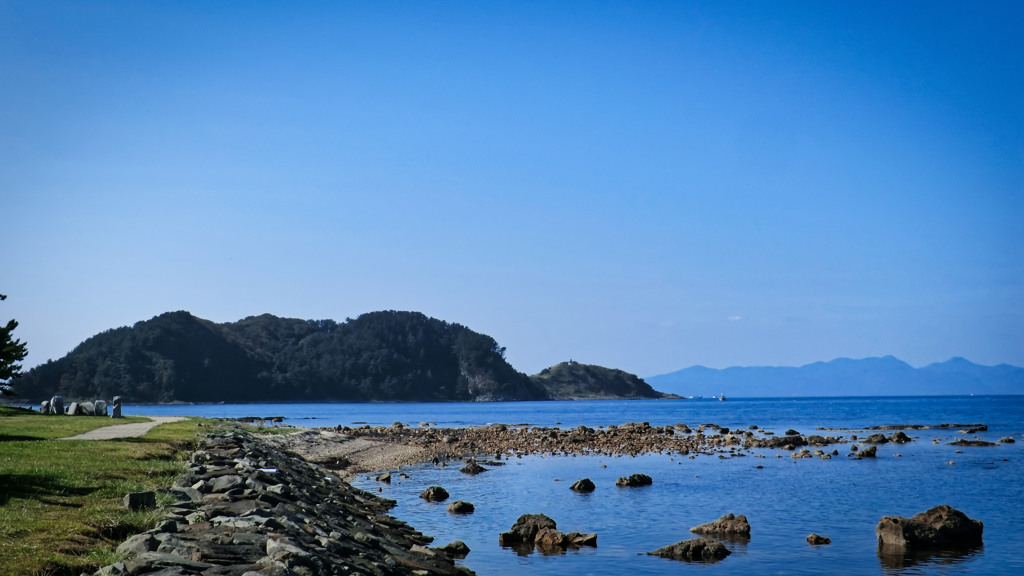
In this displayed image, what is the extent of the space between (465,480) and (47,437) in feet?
60.0

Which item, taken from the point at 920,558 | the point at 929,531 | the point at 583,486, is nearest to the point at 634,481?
the point at 583,486

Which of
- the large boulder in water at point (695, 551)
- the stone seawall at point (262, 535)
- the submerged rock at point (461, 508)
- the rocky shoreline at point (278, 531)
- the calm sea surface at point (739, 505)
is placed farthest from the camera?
the submerged rock at point (461, 508)

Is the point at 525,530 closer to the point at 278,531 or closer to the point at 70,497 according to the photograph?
the point at 278,531

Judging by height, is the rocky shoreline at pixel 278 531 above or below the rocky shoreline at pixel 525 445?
above

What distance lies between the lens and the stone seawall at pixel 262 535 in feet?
35.6

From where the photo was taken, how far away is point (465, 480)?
129ft

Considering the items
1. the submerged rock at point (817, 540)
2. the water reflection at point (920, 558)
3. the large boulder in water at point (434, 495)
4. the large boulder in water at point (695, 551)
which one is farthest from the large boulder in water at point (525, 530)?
the water reflection at point (920, 558)

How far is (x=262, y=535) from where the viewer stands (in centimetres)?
1273

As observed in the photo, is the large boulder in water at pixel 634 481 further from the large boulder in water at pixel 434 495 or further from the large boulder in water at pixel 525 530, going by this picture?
the large boulder in water at pixel 525 530

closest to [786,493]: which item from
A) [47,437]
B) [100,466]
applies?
[100,466]

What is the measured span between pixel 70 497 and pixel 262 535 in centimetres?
449

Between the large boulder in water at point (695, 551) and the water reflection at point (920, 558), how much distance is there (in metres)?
3.92

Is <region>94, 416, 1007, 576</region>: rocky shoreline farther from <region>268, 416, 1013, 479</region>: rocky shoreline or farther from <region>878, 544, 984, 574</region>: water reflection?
<region>268, 416, 1013, 479</region>: rocky shoreline

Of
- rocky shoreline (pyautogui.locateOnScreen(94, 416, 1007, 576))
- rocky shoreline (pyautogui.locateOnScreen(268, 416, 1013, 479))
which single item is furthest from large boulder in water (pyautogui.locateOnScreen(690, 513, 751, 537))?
rocky shoreline (pyautogui.locateOnScreen(268, 416, 1013, 479))
